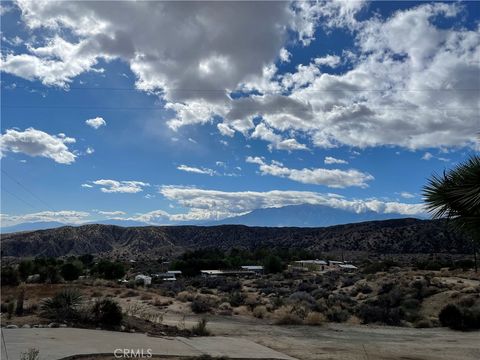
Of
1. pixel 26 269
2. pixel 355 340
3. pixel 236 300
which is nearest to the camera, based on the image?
pixel 355 340

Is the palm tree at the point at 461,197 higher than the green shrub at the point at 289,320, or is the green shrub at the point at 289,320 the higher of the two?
the palm tree at the point at 461,197

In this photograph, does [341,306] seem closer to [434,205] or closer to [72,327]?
[434,205]

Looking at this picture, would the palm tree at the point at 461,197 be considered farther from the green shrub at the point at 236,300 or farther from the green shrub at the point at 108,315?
the green shrub at the point at 236,300

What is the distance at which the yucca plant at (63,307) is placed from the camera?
1744cm

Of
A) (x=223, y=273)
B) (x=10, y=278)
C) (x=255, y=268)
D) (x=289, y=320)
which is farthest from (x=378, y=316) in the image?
(x=255, y=268)

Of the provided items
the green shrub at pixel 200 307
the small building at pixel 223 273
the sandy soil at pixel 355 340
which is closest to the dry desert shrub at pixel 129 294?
the green shrub at pixel 200 307

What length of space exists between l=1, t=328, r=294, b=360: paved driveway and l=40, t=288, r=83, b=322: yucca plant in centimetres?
227

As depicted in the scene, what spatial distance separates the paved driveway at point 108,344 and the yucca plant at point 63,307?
227 cm

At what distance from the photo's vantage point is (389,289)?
4378cm

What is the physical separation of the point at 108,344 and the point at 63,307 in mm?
6034

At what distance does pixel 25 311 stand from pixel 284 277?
48458 mm

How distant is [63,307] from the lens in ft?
60.1

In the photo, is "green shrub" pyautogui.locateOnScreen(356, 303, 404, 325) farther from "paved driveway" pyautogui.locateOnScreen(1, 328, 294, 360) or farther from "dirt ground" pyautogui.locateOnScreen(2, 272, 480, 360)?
"paved driveway" pyautogui.locateOnScreen(1, 328, 294, 360)

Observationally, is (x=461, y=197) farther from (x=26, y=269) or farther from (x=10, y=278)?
(x=26, y=269)
